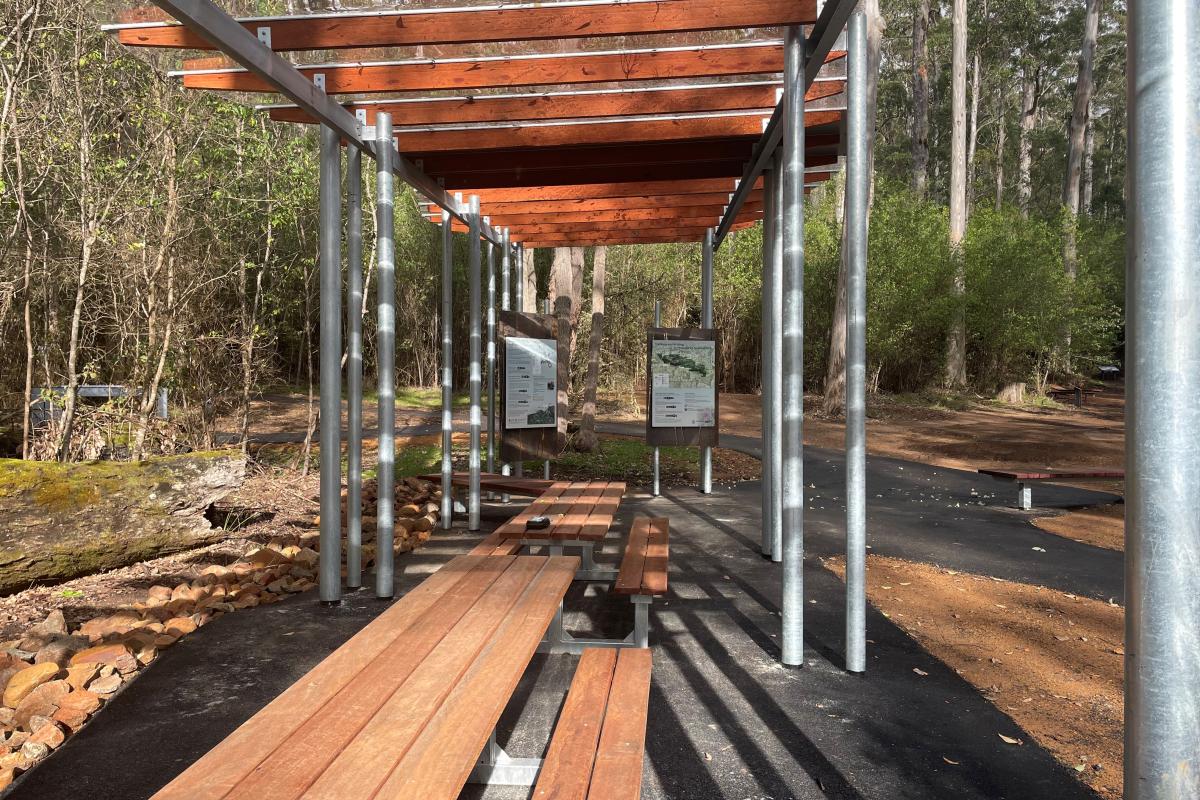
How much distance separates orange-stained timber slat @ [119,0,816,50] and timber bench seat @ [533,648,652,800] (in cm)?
291

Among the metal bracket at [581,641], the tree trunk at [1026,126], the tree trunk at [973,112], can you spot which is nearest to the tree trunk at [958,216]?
the tree trunk at [973,112]

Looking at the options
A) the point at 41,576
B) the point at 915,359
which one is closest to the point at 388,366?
the point at 41,576

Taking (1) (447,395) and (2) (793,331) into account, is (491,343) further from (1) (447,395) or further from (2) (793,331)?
(2) (793,331)

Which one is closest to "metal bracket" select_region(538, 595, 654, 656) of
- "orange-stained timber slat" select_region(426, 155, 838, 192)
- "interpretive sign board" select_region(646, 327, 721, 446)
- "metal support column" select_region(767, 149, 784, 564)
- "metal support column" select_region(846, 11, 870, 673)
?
"metal support column" select_region(846, 11, 870, 673)

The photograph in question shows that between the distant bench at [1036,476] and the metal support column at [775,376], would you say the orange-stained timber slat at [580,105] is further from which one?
the distant bench at [1036,476]

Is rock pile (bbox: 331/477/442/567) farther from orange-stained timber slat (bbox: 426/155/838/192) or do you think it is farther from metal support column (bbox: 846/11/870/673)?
metal support column (bbox: 846/11/870/673)

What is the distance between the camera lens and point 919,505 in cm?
869

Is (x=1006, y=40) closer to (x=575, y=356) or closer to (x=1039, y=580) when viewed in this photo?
(x=575, y=356)

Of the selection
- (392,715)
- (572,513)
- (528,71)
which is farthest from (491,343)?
(392,715)

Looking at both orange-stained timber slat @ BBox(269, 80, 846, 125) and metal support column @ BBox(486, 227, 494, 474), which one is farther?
metal support column @ BBox(486, 227, 494, 474)

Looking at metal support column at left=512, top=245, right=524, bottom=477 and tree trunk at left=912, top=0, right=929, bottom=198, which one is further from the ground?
tree trunk at left=912, top=0, right=929, bottom=198

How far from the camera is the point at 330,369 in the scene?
4.81 metres

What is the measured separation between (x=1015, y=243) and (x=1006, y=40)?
665 inches

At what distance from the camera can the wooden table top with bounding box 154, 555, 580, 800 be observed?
1.55 meters
